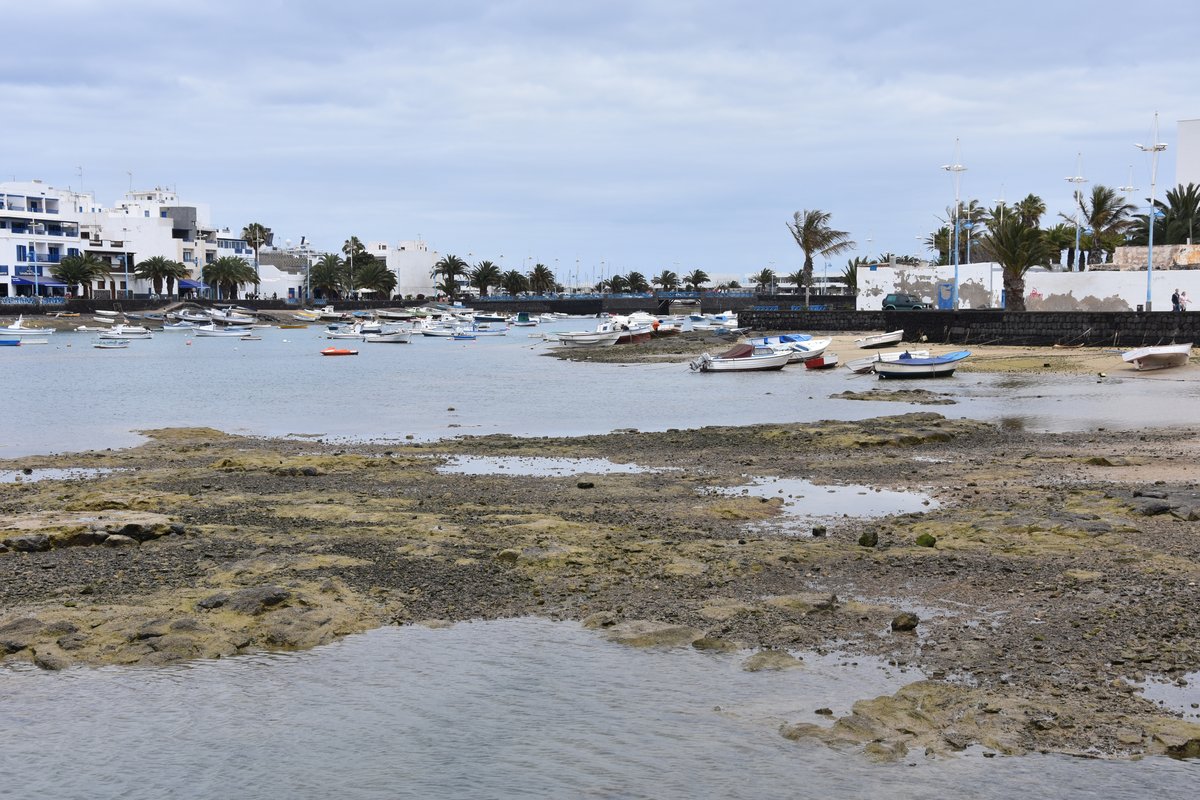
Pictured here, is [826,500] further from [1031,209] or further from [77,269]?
[77,269]

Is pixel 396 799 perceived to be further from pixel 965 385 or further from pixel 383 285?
pixel 383 285

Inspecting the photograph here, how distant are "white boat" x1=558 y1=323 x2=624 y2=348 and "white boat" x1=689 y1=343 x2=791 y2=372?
122ft

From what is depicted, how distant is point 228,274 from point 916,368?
14316 centimetres

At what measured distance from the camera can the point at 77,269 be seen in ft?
482

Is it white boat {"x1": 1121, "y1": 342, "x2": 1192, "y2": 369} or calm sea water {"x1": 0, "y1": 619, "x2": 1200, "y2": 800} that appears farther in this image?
white boat {"x1": 1121, "y1": 342, "x2": 1192, "y2": 369}

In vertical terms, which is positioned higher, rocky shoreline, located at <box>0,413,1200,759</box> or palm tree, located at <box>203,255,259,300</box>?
palm tree, located at <box>203,255,259,300</box>

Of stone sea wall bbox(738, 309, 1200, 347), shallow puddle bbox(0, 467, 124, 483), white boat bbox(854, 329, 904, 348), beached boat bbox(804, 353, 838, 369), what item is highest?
stone sea wall bbox(738, 309, 1200, 347)

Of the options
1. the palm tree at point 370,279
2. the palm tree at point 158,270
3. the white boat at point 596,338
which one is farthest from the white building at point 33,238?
the white boat at point 596,338

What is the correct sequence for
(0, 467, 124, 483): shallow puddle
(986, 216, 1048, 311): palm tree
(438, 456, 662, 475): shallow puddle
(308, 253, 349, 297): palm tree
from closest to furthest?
1. (0, 467, 124, 483): shallow puddle
2. (438, 456, 662, 475): shallow puddle
3. (986, 216, 1048, 311): palm tree
4. (308, 253, 349, 297): palm tree

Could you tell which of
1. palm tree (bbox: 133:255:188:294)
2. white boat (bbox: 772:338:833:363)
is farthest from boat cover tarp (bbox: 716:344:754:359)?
palm tree (bbox: 133:255:188:294)

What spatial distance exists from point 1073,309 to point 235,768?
6607 centimetres

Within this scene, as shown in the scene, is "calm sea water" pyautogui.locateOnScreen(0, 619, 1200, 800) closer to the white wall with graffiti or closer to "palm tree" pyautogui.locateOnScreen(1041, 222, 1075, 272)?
the white wall with graffiti

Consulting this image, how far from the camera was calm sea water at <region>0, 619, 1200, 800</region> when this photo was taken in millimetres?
8648

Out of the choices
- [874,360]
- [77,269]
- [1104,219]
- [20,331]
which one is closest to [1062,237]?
[1104,219]
